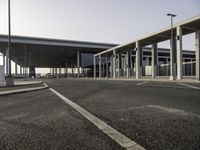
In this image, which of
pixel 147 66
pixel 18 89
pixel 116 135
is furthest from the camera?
pixel 147 66

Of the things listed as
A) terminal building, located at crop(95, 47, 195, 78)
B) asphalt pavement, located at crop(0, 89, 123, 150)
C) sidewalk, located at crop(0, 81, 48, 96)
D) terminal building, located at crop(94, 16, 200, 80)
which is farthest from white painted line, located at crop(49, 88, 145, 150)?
terminal building, located at crop(95, 47, 195, 78)

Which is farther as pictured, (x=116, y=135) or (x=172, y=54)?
(x=172, y=54)

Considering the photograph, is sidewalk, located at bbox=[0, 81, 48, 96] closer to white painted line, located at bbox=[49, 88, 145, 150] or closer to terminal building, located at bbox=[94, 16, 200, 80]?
white painted line, located at bbox=[49, 88, 145, 150]

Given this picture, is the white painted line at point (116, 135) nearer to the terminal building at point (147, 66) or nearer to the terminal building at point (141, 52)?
the terminal building at point (141, 52)

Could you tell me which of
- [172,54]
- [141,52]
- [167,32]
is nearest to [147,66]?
[141,52]

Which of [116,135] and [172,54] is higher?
[172,54]

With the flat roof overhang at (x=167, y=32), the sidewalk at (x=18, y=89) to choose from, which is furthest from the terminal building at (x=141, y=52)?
the sidewalk at (x=18, y=89)

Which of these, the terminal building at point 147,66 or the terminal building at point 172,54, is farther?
the terminal building at point 147,66

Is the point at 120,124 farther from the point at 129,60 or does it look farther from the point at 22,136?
the point at 129,60

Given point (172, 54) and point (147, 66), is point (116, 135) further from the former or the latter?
point (147, 66)

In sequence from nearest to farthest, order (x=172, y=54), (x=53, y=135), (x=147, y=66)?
1. (x=53, y=135)
2. (x=172, y=54)
3. (x=147, y=66)

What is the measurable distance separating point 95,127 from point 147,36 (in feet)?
126

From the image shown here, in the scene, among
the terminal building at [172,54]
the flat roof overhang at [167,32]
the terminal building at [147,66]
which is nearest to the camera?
the flat roof overhang at [167,32]

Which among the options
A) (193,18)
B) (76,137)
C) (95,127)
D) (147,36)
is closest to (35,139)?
(76,137)
